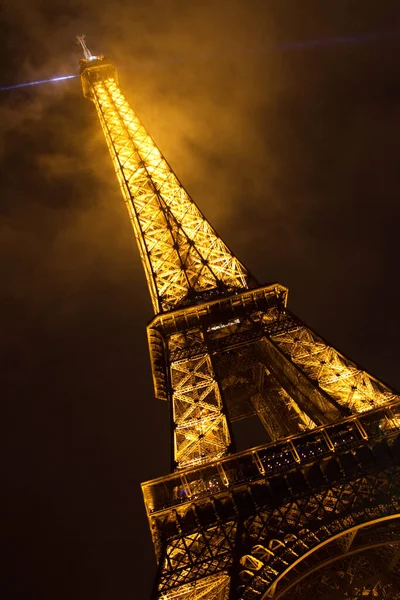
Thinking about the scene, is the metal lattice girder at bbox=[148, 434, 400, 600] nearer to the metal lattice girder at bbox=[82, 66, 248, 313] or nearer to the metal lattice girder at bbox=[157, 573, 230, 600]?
the metal lattice girder at bbox=[157, 573, 230, 600]

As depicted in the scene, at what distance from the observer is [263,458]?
45.8 ft

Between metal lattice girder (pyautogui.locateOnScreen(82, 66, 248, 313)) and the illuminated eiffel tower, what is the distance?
13 centimetres

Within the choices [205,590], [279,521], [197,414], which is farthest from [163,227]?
[205,590]

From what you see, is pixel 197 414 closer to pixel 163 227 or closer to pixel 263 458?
pixel 263 458

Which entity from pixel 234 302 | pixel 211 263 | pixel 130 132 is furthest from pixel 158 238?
pixel 130 132

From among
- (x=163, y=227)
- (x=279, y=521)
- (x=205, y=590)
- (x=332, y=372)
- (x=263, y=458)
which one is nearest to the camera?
(x=205, y=590)

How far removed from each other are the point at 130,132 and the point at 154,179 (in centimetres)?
646

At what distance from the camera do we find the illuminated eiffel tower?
11.9 meters

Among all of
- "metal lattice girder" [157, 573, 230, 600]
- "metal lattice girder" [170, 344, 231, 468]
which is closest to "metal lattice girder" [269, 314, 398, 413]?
"metal lattice girder" [170, 344, 231, 468]

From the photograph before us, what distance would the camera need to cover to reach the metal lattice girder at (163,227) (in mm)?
24375

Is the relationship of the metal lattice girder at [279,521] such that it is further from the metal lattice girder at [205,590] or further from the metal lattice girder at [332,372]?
the metal lattice girder at [332,372]

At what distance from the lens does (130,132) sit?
3622 centimetres

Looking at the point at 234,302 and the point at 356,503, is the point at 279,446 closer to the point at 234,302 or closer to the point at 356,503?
the point at 356,503

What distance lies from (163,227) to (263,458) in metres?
17.2
